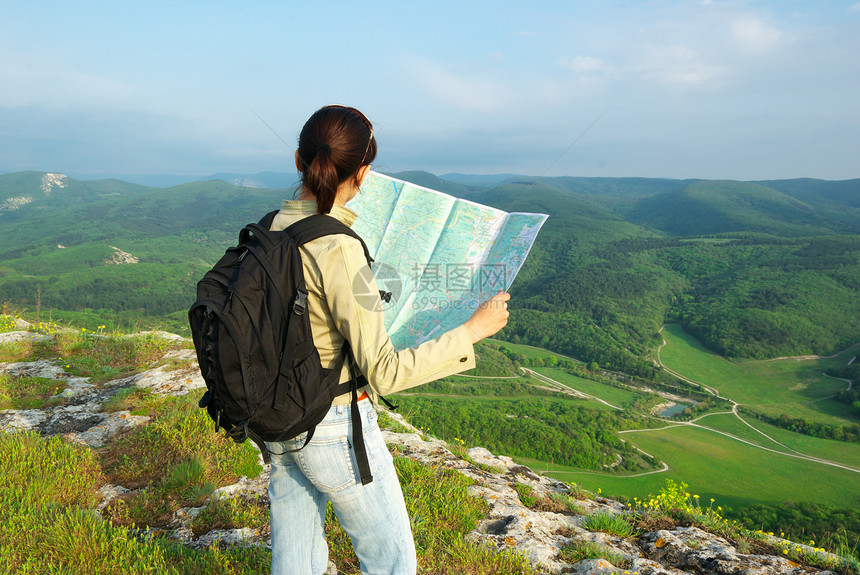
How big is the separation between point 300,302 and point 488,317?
0.76 m

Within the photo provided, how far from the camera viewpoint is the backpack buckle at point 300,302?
5.39 feet

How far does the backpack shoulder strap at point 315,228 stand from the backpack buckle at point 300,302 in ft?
0.63

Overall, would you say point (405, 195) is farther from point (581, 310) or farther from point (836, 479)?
point (581, 310)

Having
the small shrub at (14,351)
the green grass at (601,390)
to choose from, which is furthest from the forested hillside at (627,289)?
the small shrub at (14,351)

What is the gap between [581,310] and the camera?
388 feet

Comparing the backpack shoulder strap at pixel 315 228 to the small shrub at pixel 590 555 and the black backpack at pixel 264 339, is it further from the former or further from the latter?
the small shrub at pixel 590 555

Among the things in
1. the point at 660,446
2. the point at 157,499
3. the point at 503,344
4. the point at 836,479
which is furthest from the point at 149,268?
the point at 836,479

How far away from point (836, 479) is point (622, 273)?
248 feet

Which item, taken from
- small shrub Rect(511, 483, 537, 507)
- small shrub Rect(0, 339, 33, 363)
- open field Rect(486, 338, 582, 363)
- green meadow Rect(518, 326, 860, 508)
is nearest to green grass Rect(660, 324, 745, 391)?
green meadow Rect(518, 326, 860, 508)

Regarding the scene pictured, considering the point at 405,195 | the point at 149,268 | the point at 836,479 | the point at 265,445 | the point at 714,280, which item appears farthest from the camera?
the point at 714,280

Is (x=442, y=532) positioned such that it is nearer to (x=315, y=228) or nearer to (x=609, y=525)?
(x=609, y=525)

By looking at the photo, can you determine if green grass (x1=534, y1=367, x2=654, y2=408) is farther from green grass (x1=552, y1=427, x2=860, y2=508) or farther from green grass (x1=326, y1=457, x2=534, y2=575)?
green grass (x1=326, y1=457, x2=534, y2=575)

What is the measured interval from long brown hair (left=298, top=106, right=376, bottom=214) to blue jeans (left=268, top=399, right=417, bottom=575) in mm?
894

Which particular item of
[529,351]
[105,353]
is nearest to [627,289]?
[529,351]
